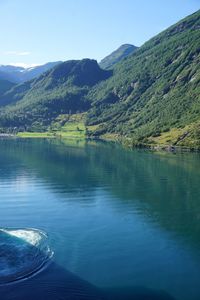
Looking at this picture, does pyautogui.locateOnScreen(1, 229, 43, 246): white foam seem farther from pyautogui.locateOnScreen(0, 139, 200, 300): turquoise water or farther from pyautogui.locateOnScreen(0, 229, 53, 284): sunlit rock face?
pyautogui.locateOnScreen(0, 139, 200, 300): turquoise water

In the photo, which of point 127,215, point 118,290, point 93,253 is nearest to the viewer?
point 118,290

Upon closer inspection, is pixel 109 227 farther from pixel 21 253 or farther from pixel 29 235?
pixel 21 253

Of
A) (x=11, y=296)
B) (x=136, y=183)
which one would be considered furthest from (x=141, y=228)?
(x=136, y=183)

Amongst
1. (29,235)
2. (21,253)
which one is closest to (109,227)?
(29,235)

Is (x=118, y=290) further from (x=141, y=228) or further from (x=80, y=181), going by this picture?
(x=80, y=181)

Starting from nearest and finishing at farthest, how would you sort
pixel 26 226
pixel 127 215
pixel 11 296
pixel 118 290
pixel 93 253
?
pixel 11 296 < pixel 118 290 < pixel 93 253 < pixel 26 226 < pixel 127 215

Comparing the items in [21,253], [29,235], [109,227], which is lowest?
[109,227]
